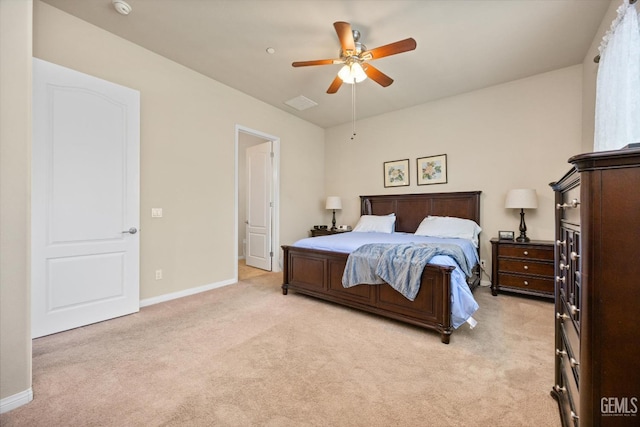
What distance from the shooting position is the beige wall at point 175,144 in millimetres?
2633

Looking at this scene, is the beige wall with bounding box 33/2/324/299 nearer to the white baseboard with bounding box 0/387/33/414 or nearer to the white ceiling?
the white ceiling

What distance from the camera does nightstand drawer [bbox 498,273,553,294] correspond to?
3.20 meters

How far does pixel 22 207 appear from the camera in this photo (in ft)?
5.02

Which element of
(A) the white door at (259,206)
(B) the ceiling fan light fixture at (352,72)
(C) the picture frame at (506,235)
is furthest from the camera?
(A) the white door at (259,206)

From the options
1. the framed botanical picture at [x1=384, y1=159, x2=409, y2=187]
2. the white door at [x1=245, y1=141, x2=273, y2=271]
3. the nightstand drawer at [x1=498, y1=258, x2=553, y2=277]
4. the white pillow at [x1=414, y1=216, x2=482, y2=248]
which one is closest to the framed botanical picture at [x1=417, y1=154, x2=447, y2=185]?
the framed botanical picture at [x1=384, y1=159, x2=409, y2=187]

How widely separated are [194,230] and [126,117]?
1.50 metres

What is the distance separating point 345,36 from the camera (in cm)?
233

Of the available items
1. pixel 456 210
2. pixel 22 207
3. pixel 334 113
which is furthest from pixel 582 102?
pixel 22 207

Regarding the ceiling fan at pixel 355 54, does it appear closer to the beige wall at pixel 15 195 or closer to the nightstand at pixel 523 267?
the beige wall at pixel 15 195

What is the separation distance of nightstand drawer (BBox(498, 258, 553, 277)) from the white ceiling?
8.10ft

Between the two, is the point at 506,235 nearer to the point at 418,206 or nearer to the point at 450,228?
the point at 450,228

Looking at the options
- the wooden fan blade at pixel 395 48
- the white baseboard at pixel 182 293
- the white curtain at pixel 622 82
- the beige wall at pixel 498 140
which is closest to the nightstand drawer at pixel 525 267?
the beige wall at pixel 498 140

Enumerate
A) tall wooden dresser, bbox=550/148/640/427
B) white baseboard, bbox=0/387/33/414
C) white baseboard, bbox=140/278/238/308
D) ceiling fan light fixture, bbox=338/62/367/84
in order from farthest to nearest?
white baseboard, bbox=140/278/238/308 < ceiling fan light fixture, bbox=338/62/367/84 < white baseboard, bbox=0/387/33/414 < tall wooden dresser, bbox=550/148/640/427

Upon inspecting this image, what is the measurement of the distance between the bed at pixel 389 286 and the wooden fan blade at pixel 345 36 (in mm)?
2064
